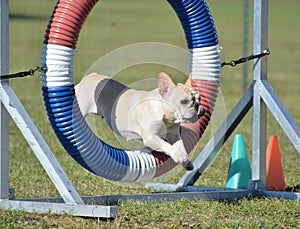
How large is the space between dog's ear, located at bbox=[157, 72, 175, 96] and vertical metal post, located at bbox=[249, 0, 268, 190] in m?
1.04

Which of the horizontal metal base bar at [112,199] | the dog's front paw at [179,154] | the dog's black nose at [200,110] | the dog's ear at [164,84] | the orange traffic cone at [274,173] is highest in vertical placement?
the dog's ear at [164,84]

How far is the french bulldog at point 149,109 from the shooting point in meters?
5.47

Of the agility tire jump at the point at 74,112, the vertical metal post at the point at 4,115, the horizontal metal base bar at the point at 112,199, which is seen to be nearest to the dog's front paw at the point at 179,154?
the agility tire jump at the point at 74,112

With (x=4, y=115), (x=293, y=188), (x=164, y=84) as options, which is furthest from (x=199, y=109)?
(x=293, y=188)

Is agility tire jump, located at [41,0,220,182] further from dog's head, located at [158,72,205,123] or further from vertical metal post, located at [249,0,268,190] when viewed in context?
vertical metal post, located at [249,0,268,190]

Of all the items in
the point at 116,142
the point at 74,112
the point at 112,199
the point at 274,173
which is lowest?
the point at 112,199

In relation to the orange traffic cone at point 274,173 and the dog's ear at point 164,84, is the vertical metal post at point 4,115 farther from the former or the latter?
the orange traffic cone at point 274,173

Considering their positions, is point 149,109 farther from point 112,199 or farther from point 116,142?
point 116,142

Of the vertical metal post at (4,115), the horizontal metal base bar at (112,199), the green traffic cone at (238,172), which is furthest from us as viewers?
the green traffic cone at (238,172)

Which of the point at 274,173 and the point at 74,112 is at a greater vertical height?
the point at 74,112

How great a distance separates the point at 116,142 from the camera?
6.93 metres

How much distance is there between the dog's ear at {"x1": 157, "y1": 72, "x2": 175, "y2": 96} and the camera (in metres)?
5.46

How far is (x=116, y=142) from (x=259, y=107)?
1.30 m

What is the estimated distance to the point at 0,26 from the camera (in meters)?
5.36
